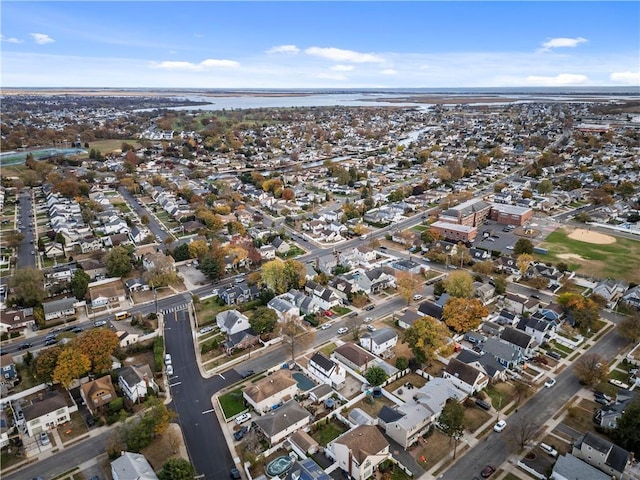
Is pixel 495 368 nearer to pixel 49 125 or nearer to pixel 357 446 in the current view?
pixel 357 446

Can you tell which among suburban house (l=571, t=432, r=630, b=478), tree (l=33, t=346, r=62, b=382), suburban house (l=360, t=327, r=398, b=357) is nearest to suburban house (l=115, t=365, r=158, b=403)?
tree (l=33, t=346, r=62, b=382)

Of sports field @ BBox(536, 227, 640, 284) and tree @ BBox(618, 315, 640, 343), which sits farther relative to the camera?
sports field @ BBox(536, 227, 640, 284)

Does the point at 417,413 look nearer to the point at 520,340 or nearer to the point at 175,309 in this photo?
the point at 520,340

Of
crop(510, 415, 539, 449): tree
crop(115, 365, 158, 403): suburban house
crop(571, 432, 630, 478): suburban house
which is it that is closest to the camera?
crop(571, 432, 630, 478): suburban house

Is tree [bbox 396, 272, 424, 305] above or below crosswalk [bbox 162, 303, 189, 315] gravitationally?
above

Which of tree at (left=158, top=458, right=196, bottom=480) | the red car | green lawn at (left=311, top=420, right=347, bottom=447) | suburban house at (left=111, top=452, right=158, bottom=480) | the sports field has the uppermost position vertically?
tree at (left=158, top=458, right=196, bottom=480)

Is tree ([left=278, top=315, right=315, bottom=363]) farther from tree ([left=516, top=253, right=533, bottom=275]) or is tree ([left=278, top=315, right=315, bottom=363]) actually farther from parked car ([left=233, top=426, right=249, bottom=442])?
tree ([left=516, top=253, right=533, bottom=275])
